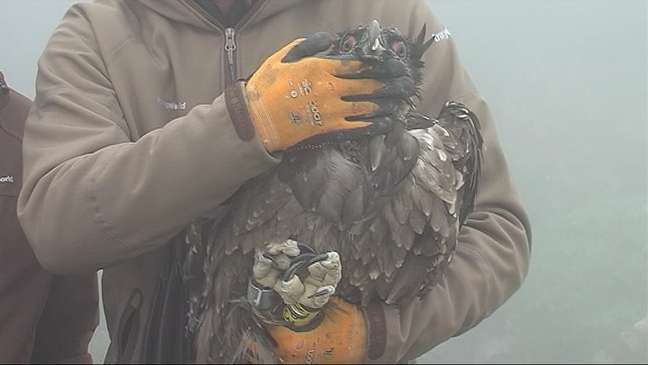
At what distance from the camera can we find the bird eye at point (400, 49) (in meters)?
1.39

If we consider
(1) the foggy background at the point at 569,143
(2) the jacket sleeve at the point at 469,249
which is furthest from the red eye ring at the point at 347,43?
(1) the foggy background at the point at 569,143

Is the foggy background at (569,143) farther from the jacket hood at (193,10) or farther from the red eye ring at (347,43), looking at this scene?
the red eye ring at (347,43)

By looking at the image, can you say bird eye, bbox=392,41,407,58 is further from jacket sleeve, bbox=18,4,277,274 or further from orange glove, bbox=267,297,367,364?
orange glove, bbox=267,297,367,364

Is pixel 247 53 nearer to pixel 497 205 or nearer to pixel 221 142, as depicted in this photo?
pixel 221 142

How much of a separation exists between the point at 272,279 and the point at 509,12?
1.20 m

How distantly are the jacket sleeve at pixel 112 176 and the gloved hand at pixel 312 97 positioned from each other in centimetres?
4

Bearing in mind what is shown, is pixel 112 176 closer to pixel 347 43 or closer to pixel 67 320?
pixel 347 43

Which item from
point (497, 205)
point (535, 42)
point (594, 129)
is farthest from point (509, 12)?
point (497, 205)

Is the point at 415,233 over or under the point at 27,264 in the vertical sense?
over

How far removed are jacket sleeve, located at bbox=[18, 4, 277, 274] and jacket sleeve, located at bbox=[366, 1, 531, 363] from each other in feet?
1.50

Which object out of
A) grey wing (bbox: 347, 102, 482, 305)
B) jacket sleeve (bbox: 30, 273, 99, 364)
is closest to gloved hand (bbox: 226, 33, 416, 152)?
grey wing (bbox: 347, 102, 482, 305)

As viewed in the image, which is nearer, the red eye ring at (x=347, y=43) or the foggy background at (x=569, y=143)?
the red eye ring at (x=347, y=43)

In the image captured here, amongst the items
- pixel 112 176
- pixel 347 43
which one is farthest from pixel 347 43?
pixel 112 176

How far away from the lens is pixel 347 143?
138 cm
